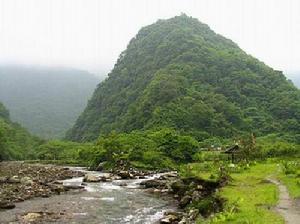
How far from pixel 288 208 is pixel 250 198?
13.1 feet

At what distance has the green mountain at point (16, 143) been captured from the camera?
116m

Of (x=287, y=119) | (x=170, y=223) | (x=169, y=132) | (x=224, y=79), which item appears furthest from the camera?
(x=224, y=79)

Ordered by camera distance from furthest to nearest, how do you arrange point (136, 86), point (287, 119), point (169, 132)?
point (136, 86) → point (287, 119) → point (169, 132)

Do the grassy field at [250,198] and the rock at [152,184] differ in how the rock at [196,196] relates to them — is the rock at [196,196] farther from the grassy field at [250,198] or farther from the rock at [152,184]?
the rock at [152,184]

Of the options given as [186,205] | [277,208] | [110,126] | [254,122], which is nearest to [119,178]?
[186,205]

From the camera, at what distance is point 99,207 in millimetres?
40375

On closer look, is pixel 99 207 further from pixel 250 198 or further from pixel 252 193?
pixel 250 198

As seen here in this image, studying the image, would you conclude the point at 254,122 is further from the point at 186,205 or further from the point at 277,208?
the point at 277,208

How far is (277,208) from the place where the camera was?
1105 inches

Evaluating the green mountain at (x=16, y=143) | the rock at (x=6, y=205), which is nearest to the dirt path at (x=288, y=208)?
the rock at (x=6, y=205)

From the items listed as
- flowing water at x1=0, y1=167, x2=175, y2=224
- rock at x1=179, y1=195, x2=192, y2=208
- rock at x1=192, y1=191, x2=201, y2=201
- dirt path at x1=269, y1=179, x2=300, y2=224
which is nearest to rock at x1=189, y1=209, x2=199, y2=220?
flowing water at x1=0, y1=167, x2=175, y2=224

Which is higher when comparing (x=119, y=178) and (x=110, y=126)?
(x=110, y=126)

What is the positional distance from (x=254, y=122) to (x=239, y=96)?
18.2m

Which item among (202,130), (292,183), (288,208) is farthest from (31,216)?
(202,130)
